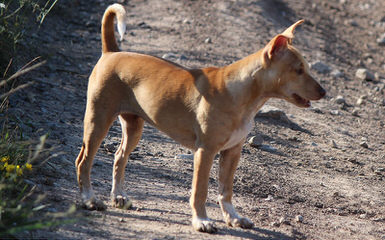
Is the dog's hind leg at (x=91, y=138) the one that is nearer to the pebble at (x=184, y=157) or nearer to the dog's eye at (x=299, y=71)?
the dog's eye at (x=299, y=71)

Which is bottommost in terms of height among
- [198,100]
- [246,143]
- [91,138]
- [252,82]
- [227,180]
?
[246,143]

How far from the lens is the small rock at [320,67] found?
1138cm

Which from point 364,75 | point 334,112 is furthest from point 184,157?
point 364,75

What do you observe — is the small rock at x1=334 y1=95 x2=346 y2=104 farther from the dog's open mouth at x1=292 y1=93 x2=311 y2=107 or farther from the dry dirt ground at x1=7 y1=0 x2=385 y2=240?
the dog's open mouth at x1=292 y1=93 x2=311 y2=107

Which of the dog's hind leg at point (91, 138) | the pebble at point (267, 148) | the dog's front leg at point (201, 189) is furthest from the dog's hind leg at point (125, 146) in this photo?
the pebble at point (267, 148)

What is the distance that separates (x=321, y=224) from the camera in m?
5.88

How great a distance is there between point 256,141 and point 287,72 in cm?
272

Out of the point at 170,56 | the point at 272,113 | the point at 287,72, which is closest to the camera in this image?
the point at 287,72

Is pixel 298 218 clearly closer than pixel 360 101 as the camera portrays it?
Yes

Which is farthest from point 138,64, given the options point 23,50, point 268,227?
point 23,50

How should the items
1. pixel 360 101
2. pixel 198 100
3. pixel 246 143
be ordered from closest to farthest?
pixel 198 100
pixel 246 143
pixel 360 101

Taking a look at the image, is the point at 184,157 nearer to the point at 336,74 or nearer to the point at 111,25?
the point at 111,25

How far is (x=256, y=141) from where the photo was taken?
25.2ft

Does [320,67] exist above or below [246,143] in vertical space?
above
